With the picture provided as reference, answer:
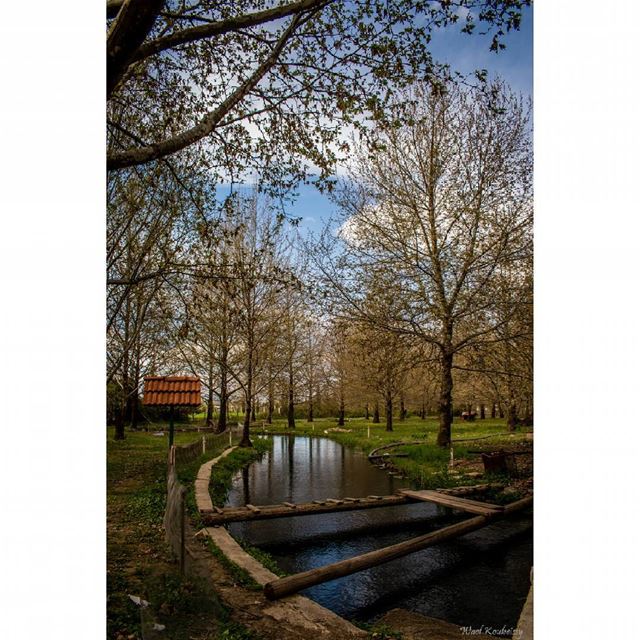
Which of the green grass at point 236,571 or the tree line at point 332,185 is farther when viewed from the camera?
the tree line at point 332,185

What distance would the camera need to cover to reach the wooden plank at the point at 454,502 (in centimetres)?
376

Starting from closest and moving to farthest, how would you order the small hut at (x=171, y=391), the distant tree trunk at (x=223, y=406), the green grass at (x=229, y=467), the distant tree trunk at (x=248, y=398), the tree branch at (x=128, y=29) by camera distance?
1. the tree branch at (x=128, y=29)
2. the small hut at (x=171, y=391)
3. the green grass at (x=229, y=467)
4. the distant tree trunk at (x=223, y=406)
5. the distant tree trunk at (x=248, y=398)

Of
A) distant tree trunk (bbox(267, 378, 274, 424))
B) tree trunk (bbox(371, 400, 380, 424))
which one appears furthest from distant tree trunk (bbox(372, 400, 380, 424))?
distant tree trunk (bbox(267, 378, 274, 424))

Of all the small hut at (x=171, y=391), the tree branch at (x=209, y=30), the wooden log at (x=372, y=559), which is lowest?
the wooden log at (x=372, y=559)

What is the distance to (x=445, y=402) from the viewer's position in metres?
4.34

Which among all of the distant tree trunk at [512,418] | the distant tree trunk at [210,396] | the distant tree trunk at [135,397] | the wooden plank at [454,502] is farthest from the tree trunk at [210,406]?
the distant tree trunk at [512,418]

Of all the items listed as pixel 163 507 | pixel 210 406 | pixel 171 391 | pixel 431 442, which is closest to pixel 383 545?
pixel 163 507

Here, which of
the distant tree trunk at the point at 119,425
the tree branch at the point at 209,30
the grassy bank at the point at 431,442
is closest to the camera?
the tree branch at the point at 209,30

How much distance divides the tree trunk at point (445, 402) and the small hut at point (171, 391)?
6.99ft

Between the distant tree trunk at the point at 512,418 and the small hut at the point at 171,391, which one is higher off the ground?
the small hut at the point at 171,391

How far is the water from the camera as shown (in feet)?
8.39

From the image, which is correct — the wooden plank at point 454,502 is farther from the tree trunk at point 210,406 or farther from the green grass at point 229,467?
the tree trunk at point 210,406
